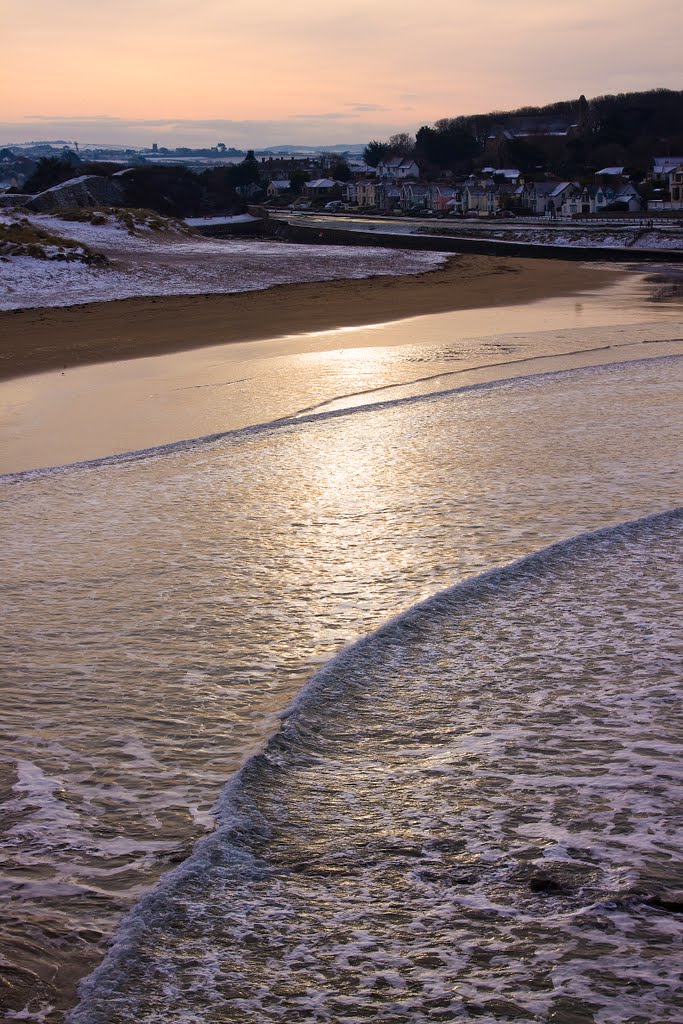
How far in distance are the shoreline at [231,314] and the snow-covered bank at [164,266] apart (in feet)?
3.93

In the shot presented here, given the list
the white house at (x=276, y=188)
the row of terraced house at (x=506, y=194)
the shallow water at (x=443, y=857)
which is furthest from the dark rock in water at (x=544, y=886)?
the white house at (x=276, y=188)

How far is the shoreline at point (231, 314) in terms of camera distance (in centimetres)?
1852

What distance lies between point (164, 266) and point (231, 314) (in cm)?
1032

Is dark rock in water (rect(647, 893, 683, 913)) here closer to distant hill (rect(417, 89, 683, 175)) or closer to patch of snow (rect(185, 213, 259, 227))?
patch of snow (rect(185, 213, 259, 227))

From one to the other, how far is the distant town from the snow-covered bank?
26.5 metres

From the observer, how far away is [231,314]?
2400 cm

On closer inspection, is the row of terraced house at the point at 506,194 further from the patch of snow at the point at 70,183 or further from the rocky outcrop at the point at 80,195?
the patch of snow at the point at 70,183

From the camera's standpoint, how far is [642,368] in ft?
47.7

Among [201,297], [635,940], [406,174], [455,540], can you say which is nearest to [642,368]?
[455,540]

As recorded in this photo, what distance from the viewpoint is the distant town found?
263 feet

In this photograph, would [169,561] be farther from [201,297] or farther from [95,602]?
[201,297]

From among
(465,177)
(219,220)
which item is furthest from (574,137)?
(219,220)

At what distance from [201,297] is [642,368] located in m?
15.9

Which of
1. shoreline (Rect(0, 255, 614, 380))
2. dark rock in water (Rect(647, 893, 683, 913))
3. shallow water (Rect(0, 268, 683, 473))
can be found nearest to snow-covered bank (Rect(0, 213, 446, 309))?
shoreline (Rect(0, 255, 614, 380))
